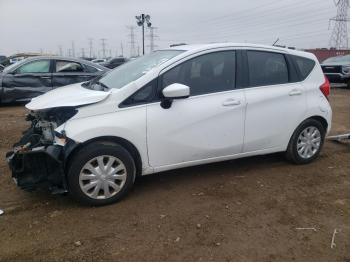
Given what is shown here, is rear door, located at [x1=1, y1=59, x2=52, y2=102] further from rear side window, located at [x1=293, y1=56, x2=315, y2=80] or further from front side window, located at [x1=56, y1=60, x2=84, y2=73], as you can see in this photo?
rear side window, located at [x1=293, y1=56, x2=315, y2=80]

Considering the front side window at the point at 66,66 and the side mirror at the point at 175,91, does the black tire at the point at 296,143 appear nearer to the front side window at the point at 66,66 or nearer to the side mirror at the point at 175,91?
the side mirror at the point at 175,91

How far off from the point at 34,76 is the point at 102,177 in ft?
23.0

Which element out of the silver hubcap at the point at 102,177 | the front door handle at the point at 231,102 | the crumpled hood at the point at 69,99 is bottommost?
the silver hubcap at the point at 102,177

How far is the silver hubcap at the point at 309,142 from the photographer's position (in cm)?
521

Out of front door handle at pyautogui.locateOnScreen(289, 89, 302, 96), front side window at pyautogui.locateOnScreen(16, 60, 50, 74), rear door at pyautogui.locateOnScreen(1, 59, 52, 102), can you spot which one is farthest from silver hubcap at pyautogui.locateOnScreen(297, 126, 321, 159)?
front side window at pyautogui.locateOnScreen(16, 60, 50, 74)

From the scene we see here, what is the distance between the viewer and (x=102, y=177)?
3869mm

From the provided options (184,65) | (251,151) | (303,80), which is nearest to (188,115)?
(184,65)

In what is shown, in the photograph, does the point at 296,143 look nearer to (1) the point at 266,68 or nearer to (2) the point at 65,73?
(1) the point at 266,68

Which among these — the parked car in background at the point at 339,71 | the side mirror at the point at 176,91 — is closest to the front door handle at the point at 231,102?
the side mirror at the point at 176,91

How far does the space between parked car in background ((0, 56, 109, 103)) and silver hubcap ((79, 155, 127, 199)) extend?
6355 millimetres

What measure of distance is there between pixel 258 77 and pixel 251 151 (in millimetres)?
939

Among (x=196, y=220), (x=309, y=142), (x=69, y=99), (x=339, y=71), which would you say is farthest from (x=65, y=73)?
(x=339, y=71)

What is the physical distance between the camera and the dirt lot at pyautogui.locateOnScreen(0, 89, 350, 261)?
3150mm

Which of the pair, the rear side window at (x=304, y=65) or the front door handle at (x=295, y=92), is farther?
the rear side window at (x=304, y=65)
